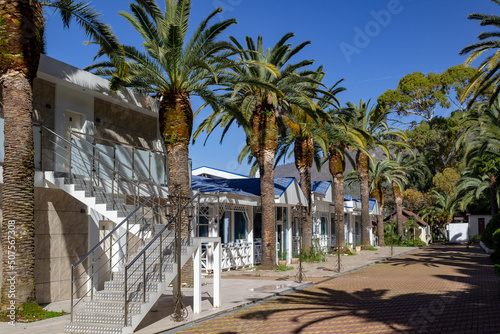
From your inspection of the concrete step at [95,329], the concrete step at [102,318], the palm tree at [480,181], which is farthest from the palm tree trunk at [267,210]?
the palm tree at [480,181]

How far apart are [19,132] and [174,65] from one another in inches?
219

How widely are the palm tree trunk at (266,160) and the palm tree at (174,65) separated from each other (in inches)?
243

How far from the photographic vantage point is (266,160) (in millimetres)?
22953

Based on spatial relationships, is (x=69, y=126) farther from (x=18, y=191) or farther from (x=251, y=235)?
(x=251, y=235)

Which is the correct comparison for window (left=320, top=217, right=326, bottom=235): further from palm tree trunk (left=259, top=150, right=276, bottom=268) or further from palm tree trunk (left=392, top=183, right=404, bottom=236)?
palm tree trunk (left=392, top=183, right=404, bottom=236)

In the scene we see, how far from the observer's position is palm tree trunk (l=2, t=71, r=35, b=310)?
11.5 meters

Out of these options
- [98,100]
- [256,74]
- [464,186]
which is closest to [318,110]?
[256,74]

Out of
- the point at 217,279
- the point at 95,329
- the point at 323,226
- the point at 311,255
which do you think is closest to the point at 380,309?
the point at 217,279

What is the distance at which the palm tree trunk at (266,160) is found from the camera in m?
22.8

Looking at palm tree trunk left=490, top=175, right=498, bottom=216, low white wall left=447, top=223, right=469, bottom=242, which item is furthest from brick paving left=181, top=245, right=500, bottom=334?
low white wall left=447, top=223, right=469, bottom=242

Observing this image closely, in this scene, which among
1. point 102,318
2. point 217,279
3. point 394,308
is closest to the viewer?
point 102,318

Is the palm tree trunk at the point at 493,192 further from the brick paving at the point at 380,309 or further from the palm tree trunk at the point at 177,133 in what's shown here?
the palm tree trunk at the point at 177,133

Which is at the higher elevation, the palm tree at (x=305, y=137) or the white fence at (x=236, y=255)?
the palm tree at (x=305, y=137)

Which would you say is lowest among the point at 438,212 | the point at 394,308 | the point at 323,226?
the point at 394,308
